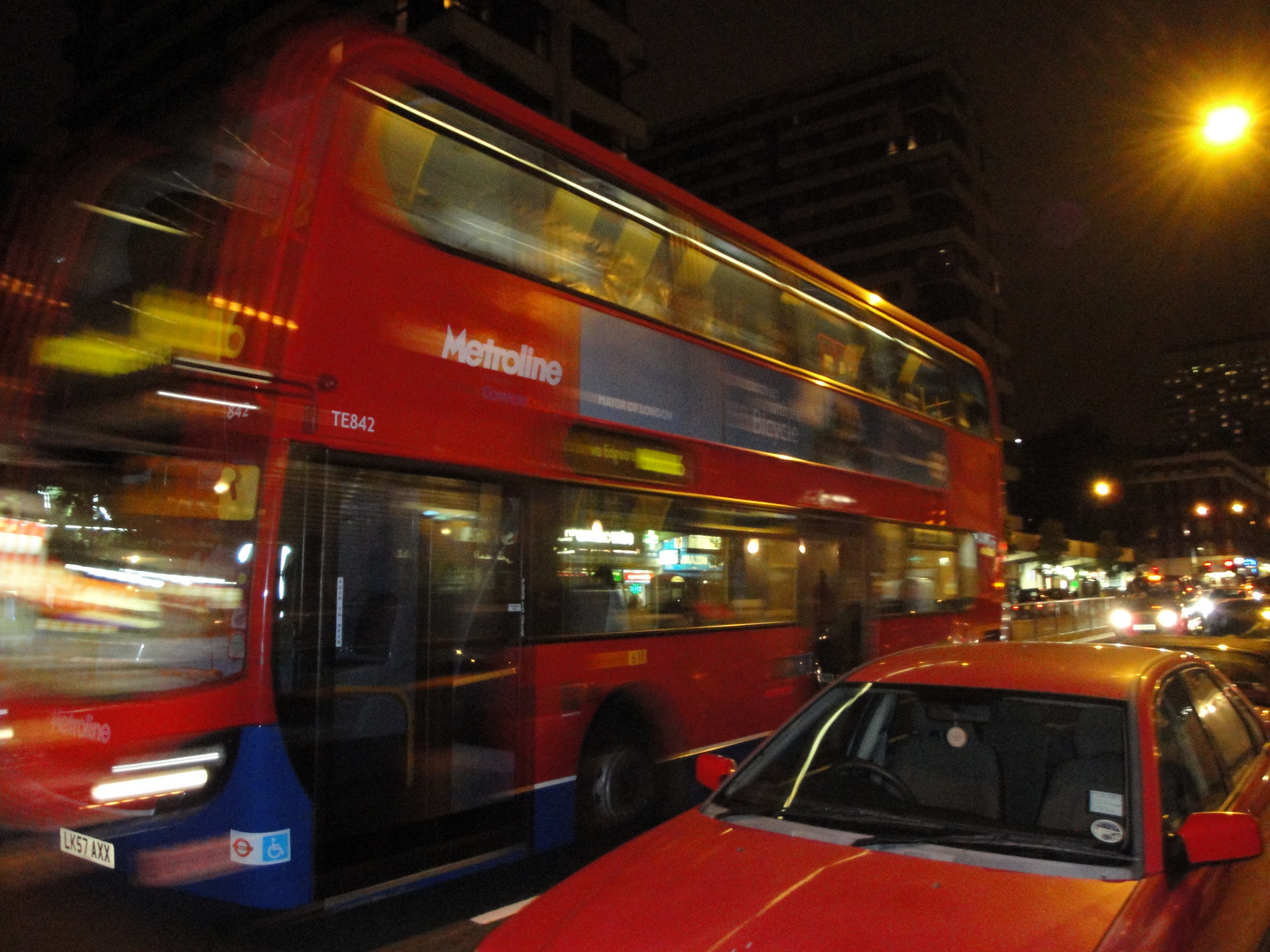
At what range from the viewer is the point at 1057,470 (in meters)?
66.5

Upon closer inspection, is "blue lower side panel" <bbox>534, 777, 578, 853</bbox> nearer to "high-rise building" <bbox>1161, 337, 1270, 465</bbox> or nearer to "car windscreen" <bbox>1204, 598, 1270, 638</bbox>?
"car windscreen" <bbox>1204, 598, 1270, 638</bbox>

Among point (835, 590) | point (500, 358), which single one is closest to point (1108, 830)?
point (500, 358)

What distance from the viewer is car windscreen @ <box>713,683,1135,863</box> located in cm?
310

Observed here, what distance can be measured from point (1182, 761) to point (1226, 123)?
749cm

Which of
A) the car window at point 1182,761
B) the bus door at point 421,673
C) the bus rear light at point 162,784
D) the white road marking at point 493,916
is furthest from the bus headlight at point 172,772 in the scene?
the car window at point 1182,761

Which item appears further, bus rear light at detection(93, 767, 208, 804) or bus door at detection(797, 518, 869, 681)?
bus door at detection(797, 518, 869, 681)

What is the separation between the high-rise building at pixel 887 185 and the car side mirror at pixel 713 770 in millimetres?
60057

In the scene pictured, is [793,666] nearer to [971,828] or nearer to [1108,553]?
[971,828]

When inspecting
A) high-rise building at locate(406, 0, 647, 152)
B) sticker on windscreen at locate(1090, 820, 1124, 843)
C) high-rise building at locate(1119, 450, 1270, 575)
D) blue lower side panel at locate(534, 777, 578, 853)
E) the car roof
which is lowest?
blue lower side panel at locate(534, 777, 578, 853)

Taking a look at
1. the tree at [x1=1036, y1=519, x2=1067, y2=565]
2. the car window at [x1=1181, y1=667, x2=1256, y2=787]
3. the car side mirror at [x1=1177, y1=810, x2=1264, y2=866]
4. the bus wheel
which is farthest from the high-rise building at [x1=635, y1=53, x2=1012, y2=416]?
the car side mirror at [x1=1177, y1=810, x2=1264, y2=866]

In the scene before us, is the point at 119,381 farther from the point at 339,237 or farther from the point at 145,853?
the point at 145,853

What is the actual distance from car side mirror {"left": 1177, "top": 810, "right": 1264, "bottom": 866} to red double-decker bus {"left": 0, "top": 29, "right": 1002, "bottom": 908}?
3.59 m

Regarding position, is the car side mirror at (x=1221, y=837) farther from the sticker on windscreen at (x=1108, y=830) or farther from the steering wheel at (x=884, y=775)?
the steering wheel at (x=884, y=775)

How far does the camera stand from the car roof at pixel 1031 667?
3.45 m
